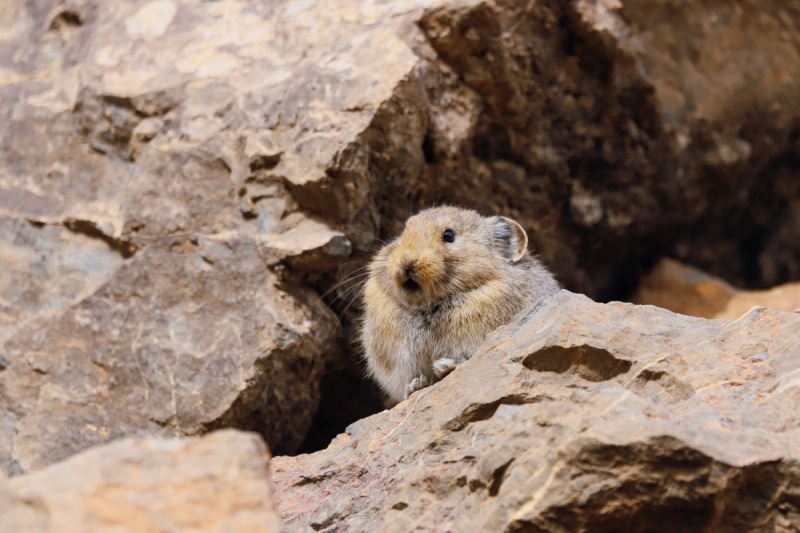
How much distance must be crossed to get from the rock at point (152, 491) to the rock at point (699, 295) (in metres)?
6.81

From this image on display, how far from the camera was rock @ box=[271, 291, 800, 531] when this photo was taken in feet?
14.1

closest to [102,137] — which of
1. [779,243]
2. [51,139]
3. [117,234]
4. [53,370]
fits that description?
[51,139]

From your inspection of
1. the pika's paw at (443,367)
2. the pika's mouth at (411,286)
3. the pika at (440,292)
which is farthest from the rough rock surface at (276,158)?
the pika's paw at (443,367)

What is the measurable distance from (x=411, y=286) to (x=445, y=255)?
1.08 feet

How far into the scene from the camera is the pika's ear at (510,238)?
736cm

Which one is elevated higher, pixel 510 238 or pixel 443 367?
pixel 510 238

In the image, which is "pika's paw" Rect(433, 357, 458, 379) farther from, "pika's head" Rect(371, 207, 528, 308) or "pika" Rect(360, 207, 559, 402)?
"pika's head" Rect(371, 207, 528, 308)

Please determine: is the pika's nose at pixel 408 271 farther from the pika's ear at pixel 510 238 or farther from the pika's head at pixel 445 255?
the pika's ear at pixel 510 238

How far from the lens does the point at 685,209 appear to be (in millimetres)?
10156

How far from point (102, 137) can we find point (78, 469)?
4.95 metres

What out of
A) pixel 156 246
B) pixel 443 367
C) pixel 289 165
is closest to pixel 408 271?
pixel 443 367

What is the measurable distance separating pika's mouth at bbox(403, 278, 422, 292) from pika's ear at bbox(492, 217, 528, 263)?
779 mm

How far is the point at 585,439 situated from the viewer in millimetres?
4355

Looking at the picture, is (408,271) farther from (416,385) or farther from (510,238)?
(510,238)
